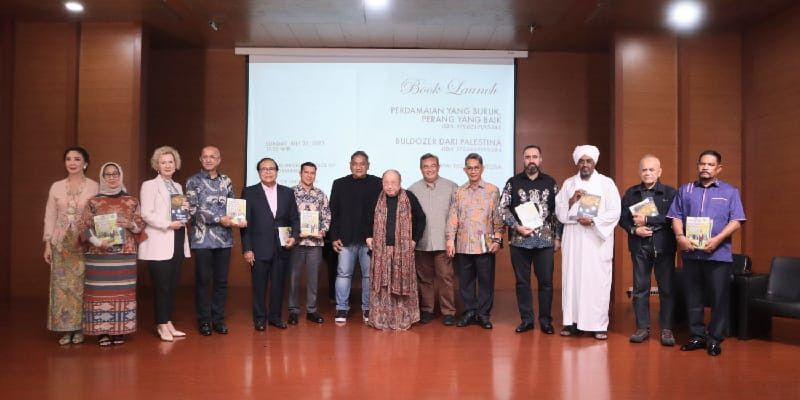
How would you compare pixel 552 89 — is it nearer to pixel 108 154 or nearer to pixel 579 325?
pixel 579 325

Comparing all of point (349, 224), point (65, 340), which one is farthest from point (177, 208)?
point (349, 224)

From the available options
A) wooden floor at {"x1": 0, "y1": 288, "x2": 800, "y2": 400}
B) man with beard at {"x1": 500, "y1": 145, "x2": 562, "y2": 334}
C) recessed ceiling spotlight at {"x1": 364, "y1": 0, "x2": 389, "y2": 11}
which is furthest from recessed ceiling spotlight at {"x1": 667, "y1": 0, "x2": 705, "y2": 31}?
wooden floor at {"x1": 0, "y1": 288, "x2": 800, "y2": 400}

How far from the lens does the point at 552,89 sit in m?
7.97

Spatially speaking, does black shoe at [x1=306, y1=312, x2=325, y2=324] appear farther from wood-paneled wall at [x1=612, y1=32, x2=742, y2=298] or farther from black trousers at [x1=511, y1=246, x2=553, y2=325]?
wood-paneled wall at [x1=612, y1=32, x2=742, y2=298]

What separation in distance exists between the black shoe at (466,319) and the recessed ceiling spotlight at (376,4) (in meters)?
3.27

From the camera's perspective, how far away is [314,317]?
5281 millimetres

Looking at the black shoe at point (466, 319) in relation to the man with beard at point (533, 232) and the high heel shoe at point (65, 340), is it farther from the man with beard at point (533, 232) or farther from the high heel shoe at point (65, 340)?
the high heel shoe at point (65, 340)

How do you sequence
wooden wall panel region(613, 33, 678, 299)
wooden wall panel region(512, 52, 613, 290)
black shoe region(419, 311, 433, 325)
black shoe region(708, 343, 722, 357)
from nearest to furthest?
black shoe region(708, 343, 722, 357) < black shoe region(419, 311, 433, 325) < wooden wall panel region(613, 33, 678, 299) < wooden wall panel region(512, 52, 613, 290)

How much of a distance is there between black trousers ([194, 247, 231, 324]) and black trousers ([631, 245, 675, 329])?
10.5ft

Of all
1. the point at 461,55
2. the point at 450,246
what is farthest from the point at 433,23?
the point at 450,246

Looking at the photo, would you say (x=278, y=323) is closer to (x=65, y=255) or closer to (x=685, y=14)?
(x=65, y=255)

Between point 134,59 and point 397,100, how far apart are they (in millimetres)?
3190

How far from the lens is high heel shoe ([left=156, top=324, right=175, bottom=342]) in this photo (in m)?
4.47

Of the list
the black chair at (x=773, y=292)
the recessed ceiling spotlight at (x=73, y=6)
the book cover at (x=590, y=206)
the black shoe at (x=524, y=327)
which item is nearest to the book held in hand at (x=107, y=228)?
the black shoe at (x=524, y=327)
